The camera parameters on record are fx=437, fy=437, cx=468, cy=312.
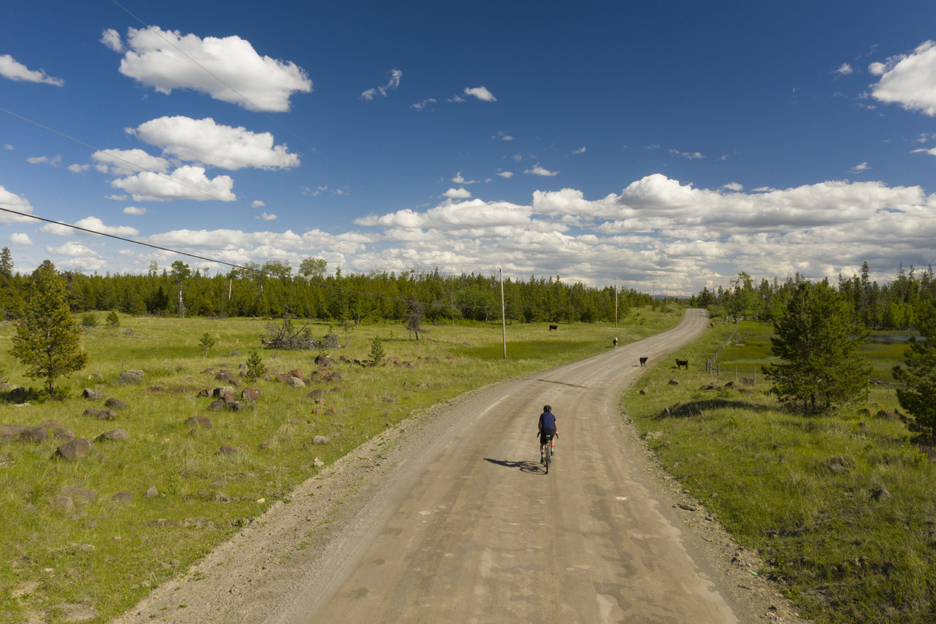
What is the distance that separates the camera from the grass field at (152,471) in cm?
756

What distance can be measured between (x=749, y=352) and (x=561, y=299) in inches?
2676

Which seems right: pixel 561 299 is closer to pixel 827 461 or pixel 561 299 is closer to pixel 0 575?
pixel 827 461

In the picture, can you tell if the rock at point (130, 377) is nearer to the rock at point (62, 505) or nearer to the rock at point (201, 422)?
the rock at point (201, 422)

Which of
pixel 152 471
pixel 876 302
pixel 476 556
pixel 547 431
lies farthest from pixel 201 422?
pixel 876 302

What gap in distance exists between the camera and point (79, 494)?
10305mm

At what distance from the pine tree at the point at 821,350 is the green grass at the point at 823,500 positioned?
4.22ft

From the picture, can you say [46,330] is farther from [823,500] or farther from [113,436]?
[823,500]

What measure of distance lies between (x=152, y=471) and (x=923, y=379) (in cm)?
2486

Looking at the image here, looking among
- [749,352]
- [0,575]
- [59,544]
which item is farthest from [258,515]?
[749,352]

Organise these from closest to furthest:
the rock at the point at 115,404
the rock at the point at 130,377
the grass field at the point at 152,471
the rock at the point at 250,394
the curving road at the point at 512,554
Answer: the curving road at the point at 512,554
the grass field at the point at 152,471
the rock at the point at 115,404
the rock at the point at 250,394
the rock at the point at 130,377

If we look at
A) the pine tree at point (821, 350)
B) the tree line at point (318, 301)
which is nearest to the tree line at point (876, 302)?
the tree line at point (318, 301)

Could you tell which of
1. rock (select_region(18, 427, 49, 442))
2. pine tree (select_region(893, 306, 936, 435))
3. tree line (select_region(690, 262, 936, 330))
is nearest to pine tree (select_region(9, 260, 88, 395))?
rock (select_region(18, 427, 49, 442))

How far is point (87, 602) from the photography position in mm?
6879

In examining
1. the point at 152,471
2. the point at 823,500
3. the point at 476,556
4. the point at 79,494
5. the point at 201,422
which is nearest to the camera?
the point at 476,556
